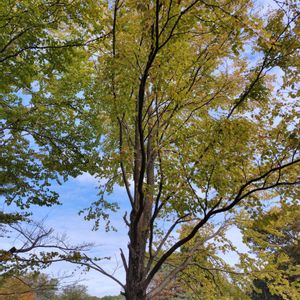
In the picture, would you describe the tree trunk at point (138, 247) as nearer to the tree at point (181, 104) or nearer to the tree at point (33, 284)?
the tree at point (181, 104)

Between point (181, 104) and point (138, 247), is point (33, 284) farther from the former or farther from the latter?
point (181, 104)

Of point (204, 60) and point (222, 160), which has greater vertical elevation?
point (204, 60)

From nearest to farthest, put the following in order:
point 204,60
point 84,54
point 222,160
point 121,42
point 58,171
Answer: point 222,160 < point 121,42 < point 204,60 < point 84,54 < point 58,171

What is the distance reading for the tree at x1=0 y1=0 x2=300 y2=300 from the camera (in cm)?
454

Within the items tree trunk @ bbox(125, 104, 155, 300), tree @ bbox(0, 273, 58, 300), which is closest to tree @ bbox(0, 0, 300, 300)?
tree trunk @ bbox(125, 104, 155, 300)

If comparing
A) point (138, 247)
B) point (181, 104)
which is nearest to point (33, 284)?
point (138, 247)

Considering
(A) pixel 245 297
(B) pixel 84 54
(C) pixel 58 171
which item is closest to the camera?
(B) pixel 84 54

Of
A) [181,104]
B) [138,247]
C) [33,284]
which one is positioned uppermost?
[181,104]

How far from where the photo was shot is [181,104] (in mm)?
6684

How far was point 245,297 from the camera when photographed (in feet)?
24.8

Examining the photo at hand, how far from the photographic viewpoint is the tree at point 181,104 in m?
4.54

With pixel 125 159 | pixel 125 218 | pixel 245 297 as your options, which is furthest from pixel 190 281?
pixel 125 159

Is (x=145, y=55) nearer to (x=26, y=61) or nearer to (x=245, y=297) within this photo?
(x=26, y=61)

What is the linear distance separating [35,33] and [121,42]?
5.36ft
